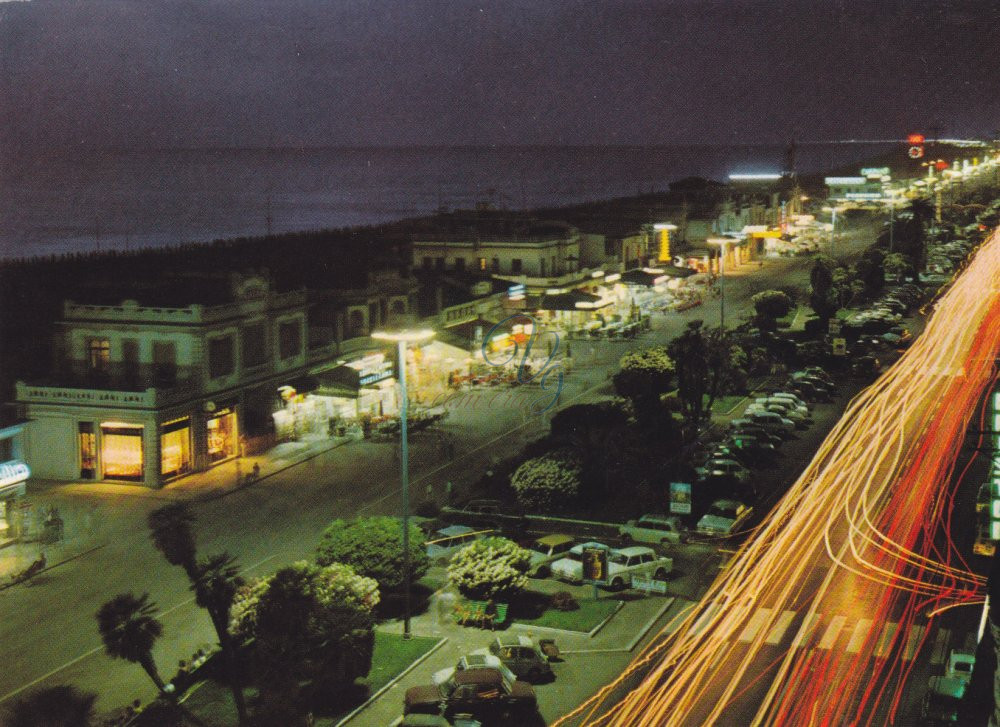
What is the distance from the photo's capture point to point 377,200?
7101 inches

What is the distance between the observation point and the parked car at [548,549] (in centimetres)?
2194

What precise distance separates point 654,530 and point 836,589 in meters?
5.11

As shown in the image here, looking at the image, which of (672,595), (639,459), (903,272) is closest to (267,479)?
(639,459)

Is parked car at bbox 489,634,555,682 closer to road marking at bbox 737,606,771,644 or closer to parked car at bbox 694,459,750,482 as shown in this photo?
road marking at bbox 737,606,771,644

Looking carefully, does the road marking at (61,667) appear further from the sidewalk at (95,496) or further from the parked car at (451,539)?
the parked car at (451,539)

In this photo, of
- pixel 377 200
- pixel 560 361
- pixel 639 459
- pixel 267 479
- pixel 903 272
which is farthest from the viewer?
pixel 377 200

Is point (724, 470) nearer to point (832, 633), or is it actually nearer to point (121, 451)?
point (832, 633)

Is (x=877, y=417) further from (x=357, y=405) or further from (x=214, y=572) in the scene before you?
(x=214, y=572)

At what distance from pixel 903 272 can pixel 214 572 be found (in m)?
61.3

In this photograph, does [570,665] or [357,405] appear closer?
[570,665]

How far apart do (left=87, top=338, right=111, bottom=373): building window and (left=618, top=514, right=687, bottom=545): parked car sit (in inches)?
587

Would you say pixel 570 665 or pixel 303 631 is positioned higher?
pixel 303 631

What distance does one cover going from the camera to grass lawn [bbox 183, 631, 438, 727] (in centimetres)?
1569

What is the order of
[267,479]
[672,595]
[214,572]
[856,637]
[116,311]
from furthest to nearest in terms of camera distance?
1. [116,311]
2. [267,479]
3. [672,595]
4. [856,637]
5. [214,572]
